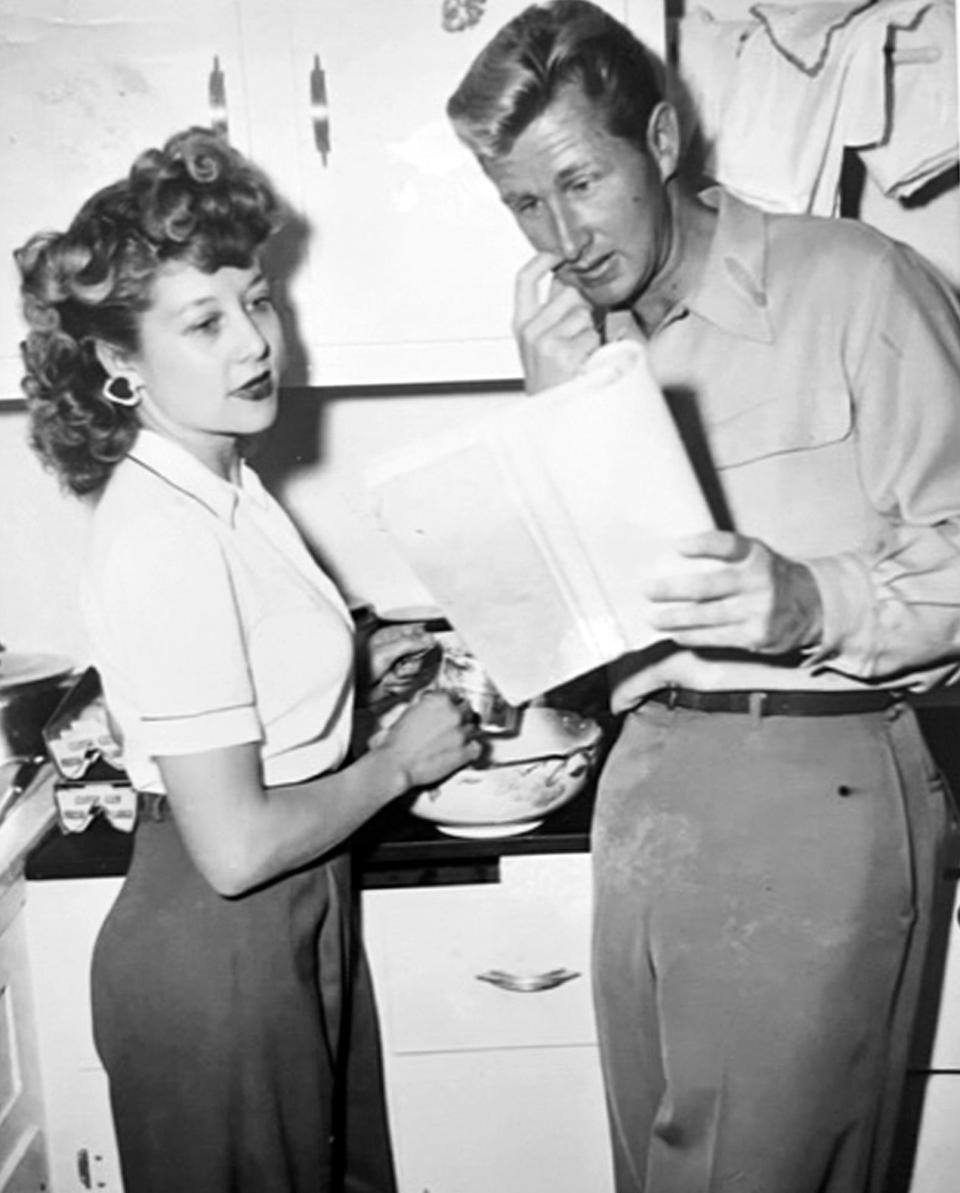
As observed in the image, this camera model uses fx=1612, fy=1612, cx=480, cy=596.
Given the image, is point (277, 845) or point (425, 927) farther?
point (425, 927)

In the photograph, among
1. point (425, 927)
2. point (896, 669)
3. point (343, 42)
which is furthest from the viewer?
point (425, 927)

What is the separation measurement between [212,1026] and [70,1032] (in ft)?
0.56

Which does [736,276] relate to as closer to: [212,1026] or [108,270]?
[108,270]

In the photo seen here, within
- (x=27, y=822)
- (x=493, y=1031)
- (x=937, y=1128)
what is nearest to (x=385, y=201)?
(x=27, y=822)

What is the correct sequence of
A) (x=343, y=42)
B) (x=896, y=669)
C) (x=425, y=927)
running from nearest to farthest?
(x=896, y=669) → (x=343, y=42) → (x=425, y=927)

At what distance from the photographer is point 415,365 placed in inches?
47.6

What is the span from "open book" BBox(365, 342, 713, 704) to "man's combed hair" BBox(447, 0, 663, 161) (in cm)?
20

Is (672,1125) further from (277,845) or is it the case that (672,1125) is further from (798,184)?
(798,184)

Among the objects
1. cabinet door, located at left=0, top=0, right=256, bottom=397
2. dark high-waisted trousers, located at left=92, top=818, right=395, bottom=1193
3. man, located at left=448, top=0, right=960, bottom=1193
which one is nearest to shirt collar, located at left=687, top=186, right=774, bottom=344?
man, located at left=448, top=0, right=960, bottom=1193

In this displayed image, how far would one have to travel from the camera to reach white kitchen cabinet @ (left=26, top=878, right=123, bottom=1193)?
1151 millimetres

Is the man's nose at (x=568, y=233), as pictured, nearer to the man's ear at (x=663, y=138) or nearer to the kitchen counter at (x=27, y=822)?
the man's ear at (x=663, y=138)

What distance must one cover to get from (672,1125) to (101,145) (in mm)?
746

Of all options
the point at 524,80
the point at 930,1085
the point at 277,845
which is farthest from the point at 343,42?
the point at 930,1085

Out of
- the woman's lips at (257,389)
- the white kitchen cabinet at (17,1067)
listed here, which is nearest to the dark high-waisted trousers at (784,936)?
the woman's lips at (257,389)
